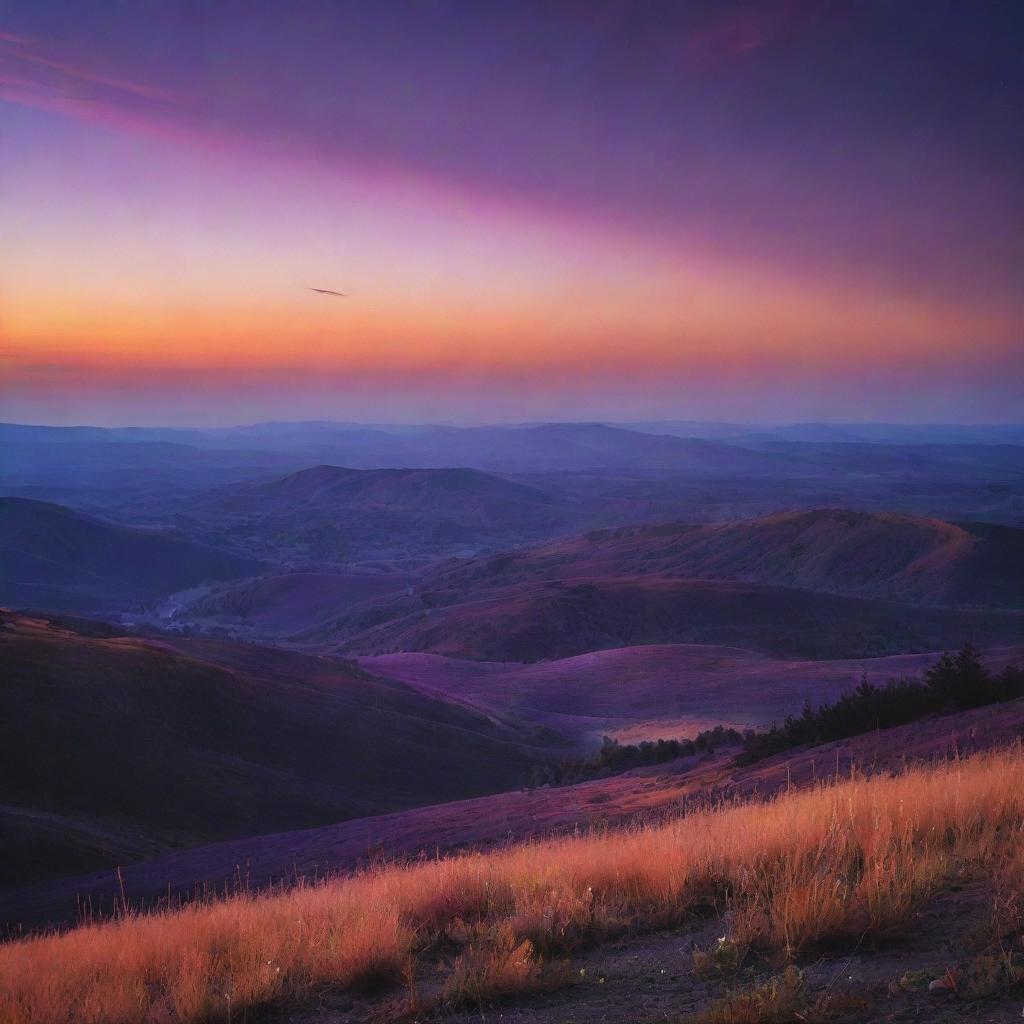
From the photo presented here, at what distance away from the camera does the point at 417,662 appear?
151 feet

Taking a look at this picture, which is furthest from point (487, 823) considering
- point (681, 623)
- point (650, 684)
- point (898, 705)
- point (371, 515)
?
point (371, 515)

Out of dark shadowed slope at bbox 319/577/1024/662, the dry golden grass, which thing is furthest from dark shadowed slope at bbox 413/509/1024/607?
the dry golden grass

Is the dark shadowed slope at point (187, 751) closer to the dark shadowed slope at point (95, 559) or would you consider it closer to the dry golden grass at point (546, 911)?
the dry golden grass at point (546, 911)

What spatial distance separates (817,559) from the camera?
252 feet

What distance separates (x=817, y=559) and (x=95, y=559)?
84722 millimetres

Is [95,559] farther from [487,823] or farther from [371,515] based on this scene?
[487,823]

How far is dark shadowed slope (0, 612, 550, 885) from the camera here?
63.4ft

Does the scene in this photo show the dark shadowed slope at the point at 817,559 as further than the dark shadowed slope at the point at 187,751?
Yes

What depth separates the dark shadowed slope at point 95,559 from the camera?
316 ft

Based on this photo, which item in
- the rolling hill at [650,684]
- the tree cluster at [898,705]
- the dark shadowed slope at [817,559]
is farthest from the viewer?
the dark shadowed slope at [817,559]

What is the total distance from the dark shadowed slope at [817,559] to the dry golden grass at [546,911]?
64.1 meters

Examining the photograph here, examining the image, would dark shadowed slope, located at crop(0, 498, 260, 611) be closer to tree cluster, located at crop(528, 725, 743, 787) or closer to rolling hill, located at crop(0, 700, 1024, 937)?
tree cluster, located at crop(528, 725, 743, 787)

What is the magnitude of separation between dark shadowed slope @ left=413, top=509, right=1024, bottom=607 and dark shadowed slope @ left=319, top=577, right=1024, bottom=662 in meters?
11.7

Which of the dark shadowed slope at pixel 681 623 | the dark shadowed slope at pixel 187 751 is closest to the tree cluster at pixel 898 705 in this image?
the dark shadowed slope at pixel 187 751
